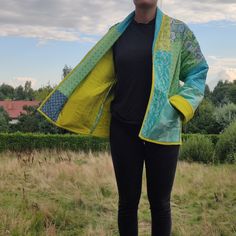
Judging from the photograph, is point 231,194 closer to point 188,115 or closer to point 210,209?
point 210,209

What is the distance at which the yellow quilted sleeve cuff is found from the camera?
102 inches

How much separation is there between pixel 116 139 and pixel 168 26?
771mm

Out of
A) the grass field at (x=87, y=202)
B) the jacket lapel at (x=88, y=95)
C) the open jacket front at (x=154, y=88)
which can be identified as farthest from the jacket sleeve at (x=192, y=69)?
the grass field at (x=87, y=202)

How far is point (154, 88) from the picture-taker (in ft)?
8.57

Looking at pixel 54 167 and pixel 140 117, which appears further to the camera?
pixel 54 167

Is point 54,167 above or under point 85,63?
under

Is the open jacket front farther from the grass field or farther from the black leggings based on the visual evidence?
the grass field

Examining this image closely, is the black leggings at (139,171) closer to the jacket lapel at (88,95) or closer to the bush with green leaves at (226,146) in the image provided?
the jacket lapel at (88,95)

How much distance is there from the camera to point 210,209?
475 centimetres

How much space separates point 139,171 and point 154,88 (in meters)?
0.56

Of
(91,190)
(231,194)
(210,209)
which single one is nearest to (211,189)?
(231,194)

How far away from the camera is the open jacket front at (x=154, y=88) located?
103 inches

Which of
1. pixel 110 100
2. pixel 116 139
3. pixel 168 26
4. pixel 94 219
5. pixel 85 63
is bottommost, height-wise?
pixel 94 219

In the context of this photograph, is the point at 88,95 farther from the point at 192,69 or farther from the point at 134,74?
→ the point at 192,69
